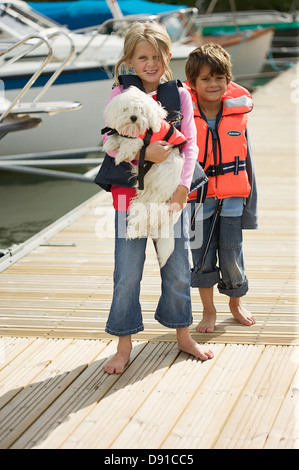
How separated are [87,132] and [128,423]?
7.41m

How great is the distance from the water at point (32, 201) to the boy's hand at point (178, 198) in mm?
3971

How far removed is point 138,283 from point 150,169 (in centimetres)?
52

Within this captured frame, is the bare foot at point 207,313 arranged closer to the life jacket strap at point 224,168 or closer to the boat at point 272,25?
the life jacket strap at point 224,168

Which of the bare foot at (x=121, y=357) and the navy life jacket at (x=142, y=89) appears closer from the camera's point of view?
the navy life jacket at (x=142, y=89)

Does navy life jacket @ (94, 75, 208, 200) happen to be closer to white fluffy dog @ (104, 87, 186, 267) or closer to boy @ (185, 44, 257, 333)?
white fluffy dog @ (104, 87, 186, 267)

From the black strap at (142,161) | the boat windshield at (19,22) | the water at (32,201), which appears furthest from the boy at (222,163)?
Result: the boat windshield at (19,22)

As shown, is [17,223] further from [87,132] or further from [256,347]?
[256,347]

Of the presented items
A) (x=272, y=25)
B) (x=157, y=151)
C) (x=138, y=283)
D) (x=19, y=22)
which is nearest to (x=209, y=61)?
(x=157, y=151)

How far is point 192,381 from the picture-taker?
111 inches

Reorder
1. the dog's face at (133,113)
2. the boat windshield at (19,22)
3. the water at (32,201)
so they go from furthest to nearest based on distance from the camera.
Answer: the boat windshield at (19,22)
the water at (32,201)
the dog's face at (133,113)

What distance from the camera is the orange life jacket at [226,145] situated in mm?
3141

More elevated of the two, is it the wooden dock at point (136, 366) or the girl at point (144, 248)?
the girl at point (144, 248)

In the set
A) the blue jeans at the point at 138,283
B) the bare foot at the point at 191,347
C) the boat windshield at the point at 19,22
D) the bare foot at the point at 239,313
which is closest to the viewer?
the blue jeans at the point at 138,283

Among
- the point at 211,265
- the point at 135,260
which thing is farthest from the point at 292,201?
the point at 135,260
